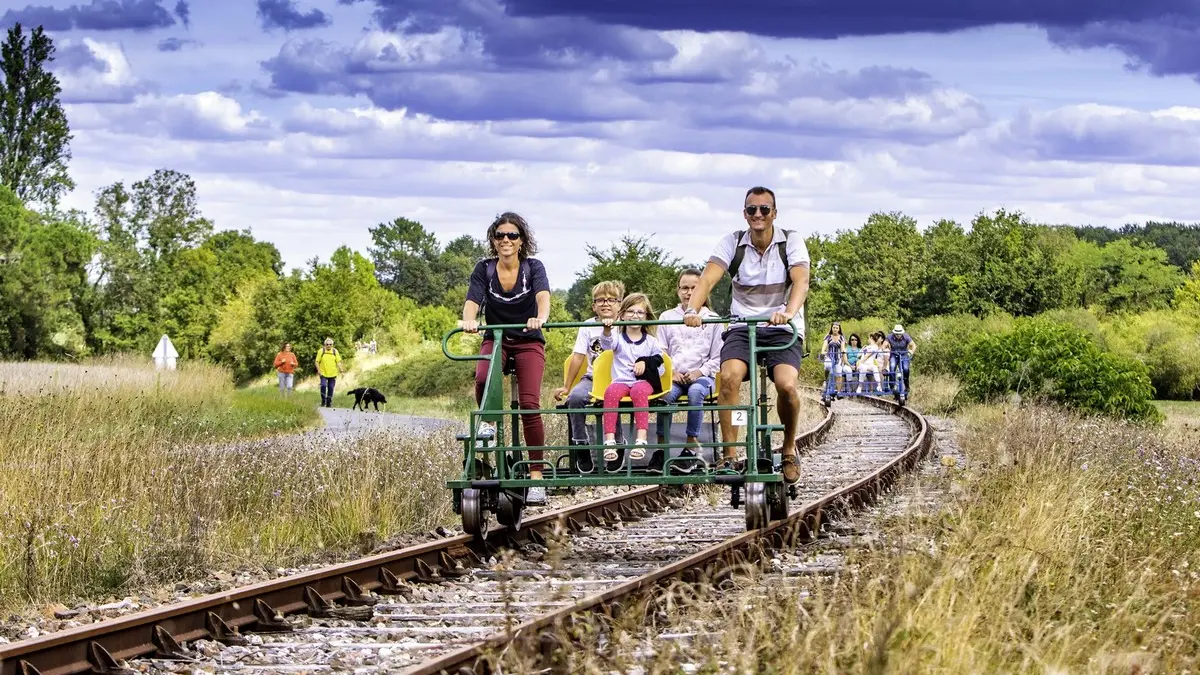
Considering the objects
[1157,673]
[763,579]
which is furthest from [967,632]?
[763,579]

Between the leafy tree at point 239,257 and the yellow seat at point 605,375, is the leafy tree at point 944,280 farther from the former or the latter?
the yellow seat at point 605,375

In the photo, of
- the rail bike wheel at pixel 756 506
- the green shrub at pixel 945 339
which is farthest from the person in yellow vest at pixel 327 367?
the rail bike wheel at pixel 756 506

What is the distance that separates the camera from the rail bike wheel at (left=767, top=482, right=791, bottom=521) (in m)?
9.65

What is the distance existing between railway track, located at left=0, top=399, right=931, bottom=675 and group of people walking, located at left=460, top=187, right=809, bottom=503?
65 centimetres

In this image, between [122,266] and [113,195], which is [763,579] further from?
[113,195]

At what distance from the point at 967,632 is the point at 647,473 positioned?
4.56m

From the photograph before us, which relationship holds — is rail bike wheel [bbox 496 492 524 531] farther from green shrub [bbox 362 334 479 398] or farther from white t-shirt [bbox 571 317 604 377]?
green shrub [bbox 362 334 479 398]

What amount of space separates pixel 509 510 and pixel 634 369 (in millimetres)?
1286

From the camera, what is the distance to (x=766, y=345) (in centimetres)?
1018

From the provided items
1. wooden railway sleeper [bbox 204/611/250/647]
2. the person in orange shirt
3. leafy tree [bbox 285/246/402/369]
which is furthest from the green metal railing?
leafy tree [bbox 285/246/402/369]

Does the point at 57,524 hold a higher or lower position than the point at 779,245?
lower

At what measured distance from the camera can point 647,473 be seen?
9.83m

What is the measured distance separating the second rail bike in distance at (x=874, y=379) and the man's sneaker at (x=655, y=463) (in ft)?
72.6

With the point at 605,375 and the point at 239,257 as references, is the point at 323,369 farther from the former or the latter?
the point at 239,257
